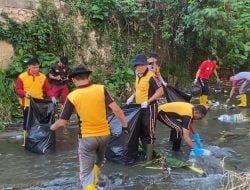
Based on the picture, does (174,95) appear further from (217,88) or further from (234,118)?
(217,88)

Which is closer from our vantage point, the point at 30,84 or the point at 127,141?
the point at 127,141

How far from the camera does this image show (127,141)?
7.54 metres

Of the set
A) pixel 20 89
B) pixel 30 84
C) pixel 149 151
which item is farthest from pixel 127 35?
pixel 149 151

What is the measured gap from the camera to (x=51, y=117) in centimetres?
862

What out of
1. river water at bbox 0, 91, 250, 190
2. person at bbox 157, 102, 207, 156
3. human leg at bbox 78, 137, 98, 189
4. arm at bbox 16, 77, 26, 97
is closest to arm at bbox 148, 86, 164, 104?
person at bbox 157, 102, 207, 156

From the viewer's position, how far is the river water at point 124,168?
6762 mm

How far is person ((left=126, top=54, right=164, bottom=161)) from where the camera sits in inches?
295

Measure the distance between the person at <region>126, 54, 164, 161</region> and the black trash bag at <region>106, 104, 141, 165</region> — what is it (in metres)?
0.12

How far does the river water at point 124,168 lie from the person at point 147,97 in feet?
1.53

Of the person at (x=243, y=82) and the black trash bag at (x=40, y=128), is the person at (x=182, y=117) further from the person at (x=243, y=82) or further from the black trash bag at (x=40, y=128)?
the person at (x=243, y=82)

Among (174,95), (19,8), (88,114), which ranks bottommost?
(174,95)

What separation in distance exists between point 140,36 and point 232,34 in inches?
160

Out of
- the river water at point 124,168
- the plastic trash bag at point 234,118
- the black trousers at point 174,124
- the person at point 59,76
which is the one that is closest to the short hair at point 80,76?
the river water at point 124,168

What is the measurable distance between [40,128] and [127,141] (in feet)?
5.71
